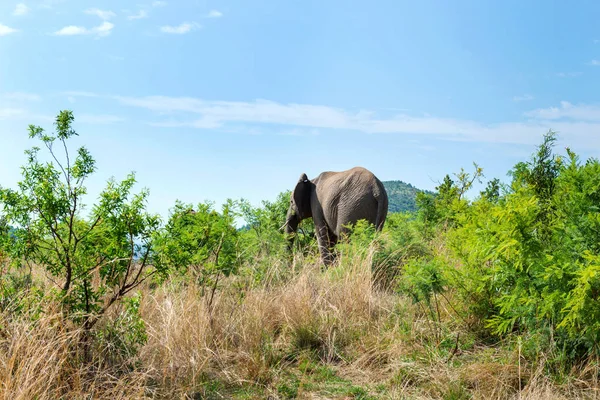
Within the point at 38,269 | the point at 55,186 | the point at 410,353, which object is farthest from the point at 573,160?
the point at 38,269

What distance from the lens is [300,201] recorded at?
14219 millimetres

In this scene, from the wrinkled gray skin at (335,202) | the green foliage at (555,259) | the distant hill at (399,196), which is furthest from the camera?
the distant hill at (399,196)

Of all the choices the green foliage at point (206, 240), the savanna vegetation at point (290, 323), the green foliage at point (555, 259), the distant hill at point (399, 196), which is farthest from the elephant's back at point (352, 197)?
the distant hill at point (399, 196)

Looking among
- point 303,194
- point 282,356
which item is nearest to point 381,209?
point 303,194

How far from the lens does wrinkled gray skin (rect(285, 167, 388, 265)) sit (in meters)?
12.5

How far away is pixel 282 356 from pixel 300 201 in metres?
7.99

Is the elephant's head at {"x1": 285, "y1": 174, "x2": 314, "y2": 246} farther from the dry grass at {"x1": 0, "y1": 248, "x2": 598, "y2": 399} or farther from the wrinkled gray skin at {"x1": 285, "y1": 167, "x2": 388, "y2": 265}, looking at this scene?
the dry grass at {"x1": 0, "y1": 248, "x2": 598, "y2": 399}

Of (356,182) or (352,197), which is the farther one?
(356,182)

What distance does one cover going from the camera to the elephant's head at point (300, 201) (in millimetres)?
14157

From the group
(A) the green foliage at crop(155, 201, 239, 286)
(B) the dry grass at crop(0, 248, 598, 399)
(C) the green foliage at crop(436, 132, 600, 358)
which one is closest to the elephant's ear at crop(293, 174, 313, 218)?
(A) the green foliage at crop(155, 201, 239, 286)

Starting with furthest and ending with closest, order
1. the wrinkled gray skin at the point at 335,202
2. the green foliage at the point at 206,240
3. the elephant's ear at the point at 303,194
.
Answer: the elephant's ear at the point at 303,194 < the wrinkled gray skin at the point at 335,202 < the green foliage at the point at 206,240

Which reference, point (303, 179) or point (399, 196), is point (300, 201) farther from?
point (399, 196)

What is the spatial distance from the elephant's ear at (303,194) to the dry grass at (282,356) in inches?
262

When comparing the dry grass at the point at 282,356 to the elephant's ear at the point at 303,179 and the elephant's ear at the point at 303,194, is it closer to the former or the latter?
the elephant's ear at the point at 303,194
